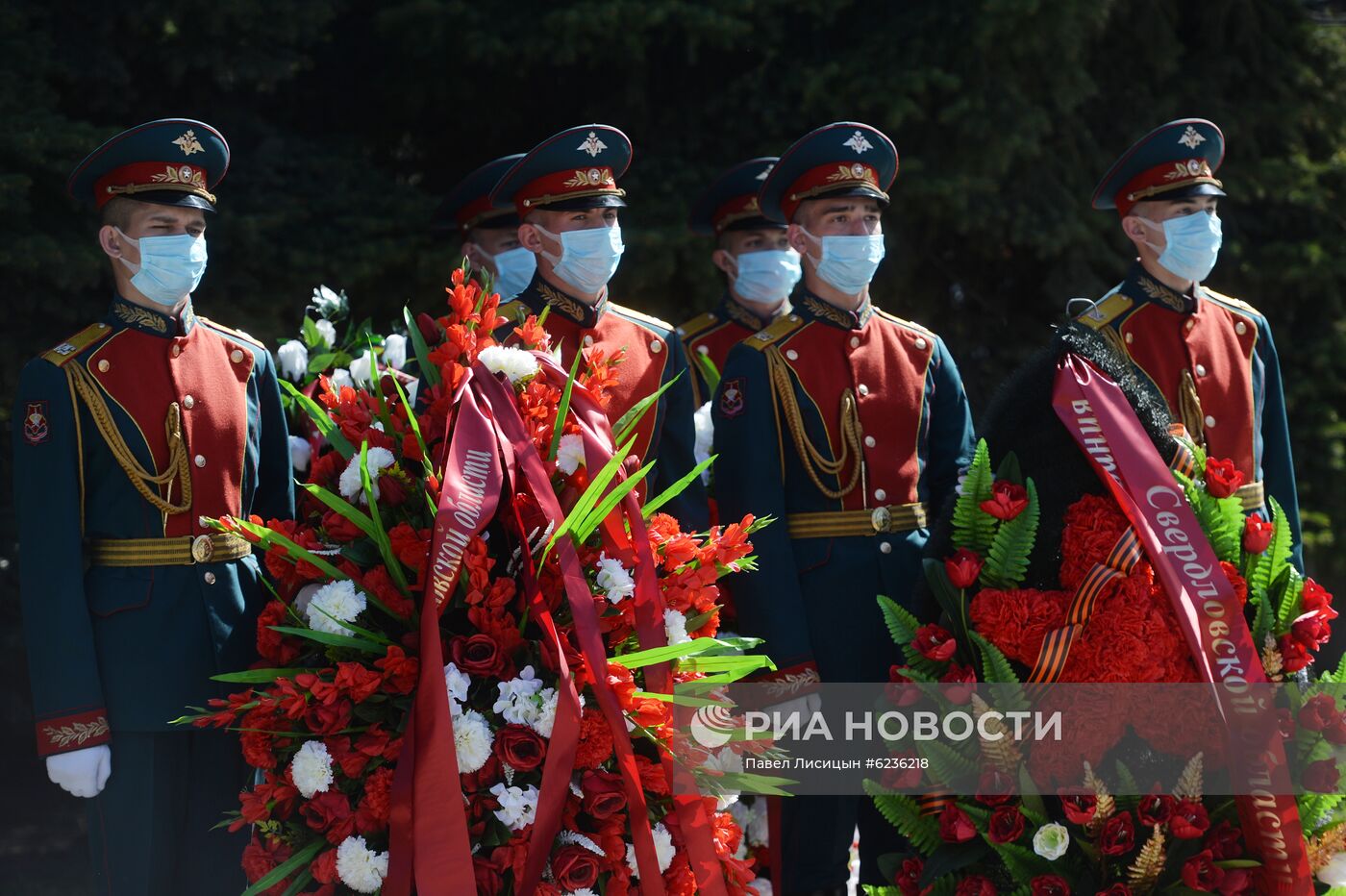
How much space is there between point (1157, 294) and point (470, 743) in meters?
2.80

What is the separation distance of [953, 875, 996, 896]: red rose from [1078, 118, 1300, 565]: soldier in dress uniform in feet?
5.90

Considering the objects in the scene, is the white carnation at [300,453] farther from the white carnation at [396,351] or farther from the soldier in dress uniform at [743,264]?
the soldier in dress uniform at [743,264]

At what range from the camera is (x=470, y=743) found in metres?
3.04

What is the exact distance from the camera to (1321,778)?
131 inches

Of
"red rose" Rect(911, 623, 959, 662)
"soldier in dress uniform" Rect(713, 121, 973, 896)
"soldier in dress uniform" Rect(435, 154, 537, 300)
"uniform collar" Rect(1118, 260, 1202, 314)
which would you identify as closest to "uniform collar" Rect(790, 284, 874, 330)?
"soldier in dress uniform" Rect(713, 121, 973, 896)

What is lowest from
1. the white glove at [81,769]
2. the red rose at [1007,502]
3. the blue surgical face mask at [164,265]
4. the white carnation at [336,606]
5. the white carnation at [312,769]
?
the white carnation at [312,769]

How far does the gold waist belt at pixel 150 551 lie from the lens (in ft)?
12.4

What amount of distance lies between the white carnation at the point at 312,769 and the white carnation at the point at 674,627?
0.74 meters

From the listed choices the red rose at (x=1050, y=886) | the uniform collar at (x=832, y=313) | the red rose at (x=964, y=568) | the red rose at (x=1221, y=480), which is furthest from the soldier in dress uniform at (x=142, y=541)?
the red rose at (x=1221, y=480)

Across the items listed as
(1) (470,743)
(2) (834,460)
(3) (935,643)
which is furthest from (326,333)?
(3) (935,643)

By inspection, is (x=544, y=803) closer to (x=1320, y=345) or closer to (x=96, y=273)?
(x=96, y=273)

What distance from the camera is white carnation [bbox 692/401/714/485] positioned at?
4.52 m

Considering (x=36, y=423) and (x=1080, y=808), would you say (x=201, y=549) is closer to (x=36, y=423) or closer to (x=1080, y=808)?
(x=36, y=423)

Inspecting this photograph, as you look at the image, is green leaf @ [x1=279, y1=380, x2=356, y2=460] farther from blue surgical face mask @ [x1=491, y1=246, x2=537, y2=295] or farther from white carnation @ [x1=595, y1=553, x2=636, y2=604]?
blue surgical face mask @ [x1=491, y1=246, x2=537, y2=295]
